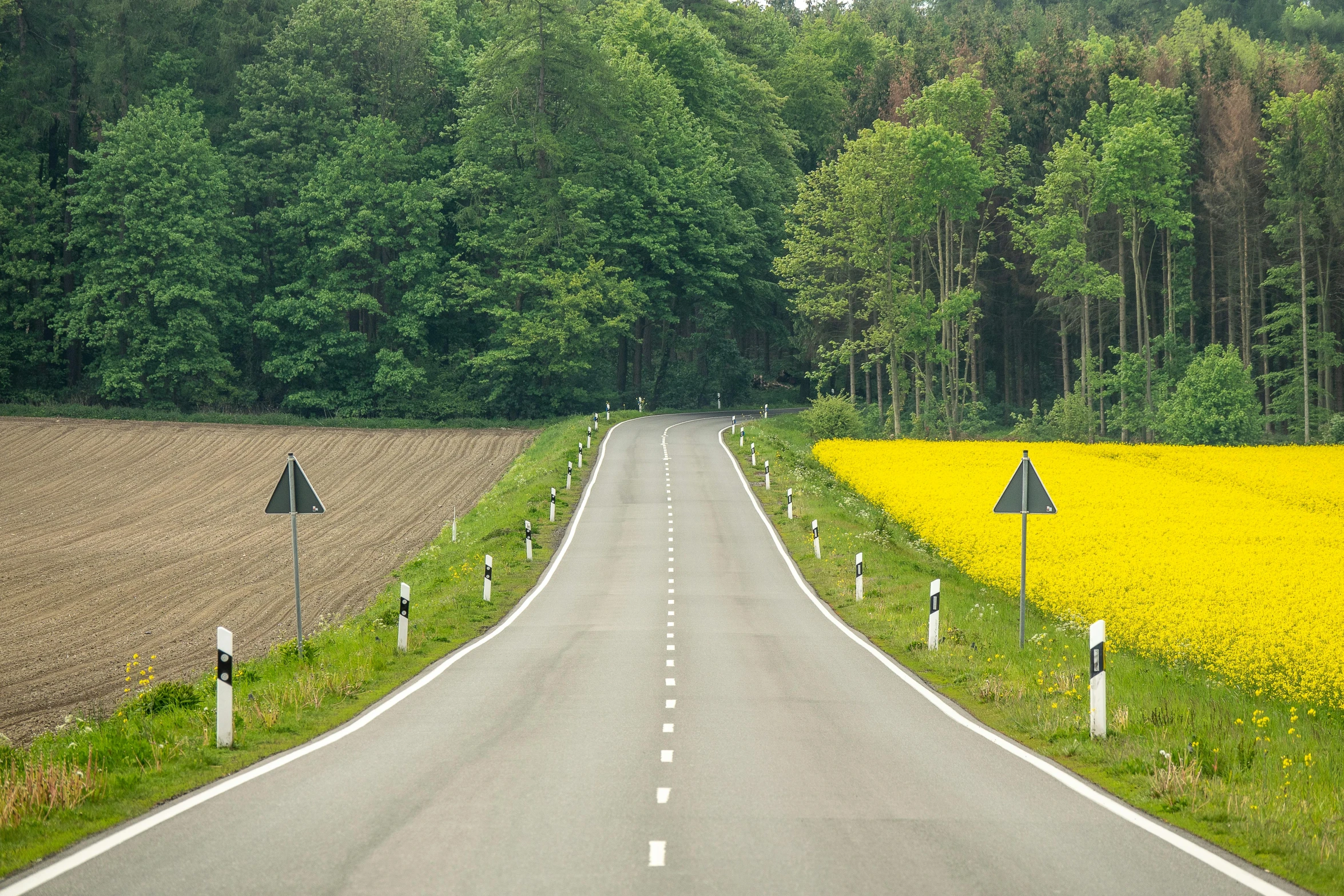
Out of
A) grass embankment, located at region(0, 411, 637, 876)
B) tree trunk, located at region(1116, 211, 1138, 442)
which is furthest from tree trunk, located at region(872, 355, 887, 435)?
grass embankment, located at region(0, 411, 637, 876)

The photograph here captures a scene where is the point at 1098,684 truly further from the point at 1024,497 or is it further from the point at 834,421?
the point at 834,421

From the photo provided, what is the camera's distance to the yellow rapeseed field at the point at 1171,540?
1739cm

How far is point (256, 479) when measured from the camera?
51.3m

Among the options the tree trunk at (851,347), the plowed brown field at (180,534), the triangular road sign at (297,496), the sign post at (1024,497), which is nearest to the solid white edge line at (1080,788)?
the sign post at (1024,497)

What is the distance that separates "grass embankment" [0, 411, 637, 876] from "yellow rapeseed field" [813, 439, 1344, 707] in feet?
35.3

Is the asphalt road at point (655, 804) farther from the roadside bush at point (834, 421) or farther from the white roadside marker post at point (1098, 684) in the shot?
the roadside bush at point (834, 421)

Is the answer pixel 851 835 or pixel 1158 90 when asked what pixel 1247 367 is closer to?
pixel 1158 90

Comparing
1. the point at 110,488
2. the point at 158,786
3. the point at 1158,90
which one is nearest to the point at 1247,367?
the point at 1158,90

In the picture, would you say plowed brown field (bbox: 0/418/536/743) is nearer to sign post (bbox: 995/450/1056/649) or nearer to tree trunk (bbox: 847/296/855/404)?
sign post (bbox: 995/450/1056/649)

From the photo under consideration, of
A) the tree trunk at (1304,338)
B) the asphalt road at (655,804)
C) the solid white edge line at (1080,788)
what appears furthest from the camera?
the tree trunk at (1304,338)

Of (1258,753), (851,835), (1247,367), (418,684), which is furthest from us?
(1247,367)

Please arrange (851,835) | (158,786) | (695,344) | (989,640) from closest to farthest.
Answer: (851,835), (158,786), (989,640), (695,344)

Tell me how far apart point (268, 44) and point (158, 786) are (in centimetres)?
6925

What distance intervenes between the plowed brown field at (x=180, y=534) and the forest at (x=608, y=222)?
9.18 metres
